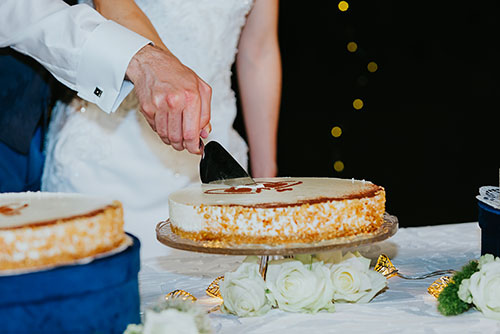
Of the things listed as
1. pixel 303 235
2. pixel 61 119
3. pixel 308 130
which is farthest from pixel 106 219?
pixel 308 130

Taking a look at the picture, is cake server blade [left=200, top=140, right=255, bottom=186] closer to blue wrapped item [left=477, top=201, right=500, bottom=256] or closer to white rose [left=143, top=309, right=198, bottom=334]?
blue wrapped item [left=477, top=201, right=500, bottom=256]

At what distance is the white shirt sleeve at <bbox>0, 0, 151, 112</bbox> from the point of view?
1173 mm

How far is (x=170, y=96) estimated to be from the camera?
1097 millimetres

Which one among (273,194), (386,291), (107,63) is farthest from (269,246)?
(107,63)

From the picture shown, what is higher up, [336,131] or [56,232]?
[336,131]

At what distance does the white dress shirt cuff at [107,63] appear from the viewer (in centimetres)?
117

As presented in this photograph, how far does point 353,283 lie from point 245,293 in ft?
0.57

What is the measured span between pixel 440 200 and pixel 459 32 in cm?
104

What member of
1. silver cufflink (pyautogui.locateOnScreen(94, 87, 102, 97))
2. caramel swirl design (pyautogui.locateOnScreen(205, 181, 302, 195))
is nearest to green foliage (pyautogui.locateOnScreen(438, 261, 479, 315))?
caramel swirl design (pyautogui.locateOnScreen(205, 181, 302, 195))

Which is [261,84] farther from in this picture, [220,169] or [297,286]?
[297,286]

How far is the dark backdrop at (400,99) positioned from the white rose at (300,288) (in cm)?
263

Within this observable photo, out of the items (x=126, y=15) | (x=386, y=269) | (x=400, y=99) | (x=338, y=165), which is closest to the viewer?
(x=386, y=269)

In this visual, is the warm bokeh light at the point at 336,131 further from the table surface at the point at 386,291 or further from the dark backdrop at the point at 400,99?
the table surface at the point at 386,291

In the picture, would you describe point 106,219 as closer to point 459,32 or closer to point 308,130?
point 308,130
